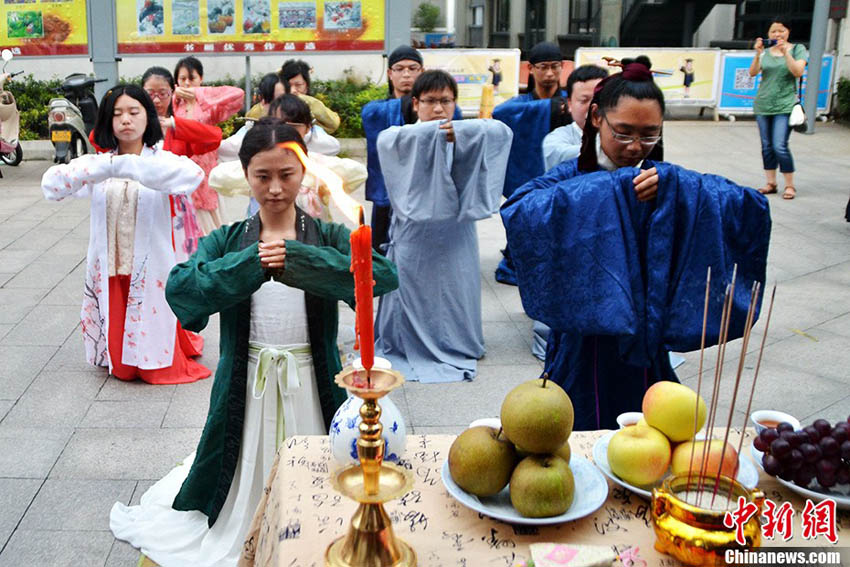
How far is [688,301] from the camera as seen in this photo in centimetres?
230

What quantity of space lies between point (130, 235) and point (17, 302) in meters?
1.90

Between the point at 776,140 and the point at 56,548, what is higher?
the point at 776,140

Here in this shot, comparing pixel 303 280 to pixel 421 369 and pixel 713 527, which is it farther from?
pixel 421 369

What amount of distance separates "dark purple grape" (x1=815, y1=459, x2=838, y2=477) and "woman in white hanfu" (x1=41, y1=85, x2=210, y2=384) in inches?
127

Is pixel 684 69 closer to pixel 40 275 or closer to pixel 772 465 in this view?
pixel 40 275

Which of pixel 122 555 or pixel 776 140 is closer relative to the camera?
pixel 122 555

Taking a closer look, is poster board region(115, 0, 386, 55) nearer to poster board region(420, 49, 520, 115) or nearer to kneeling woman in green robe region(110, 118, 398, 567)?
poster board region(420, 49, 520, 115)

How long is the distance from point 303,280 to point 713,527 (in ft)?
4.50

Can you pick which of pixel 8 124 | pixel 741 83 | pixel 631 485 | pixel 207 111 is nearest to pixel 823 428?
pixel 631 485

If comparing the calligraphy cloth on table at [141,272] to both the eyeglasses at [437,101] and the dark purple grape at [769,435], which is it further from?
the dark purple grape at [769,435]

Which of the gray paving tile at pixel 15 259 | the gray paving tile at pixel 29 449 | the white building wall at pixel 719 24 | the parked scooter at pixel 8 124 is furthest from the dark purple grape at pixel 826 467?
the white building wall at pixel 719 24

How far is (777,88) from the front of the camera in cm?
901

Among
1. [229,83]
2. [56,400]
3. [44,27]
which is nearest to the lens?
[56,400]

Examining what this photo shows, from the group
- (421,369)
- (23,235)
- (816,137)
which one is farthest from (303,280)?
(816,137)
